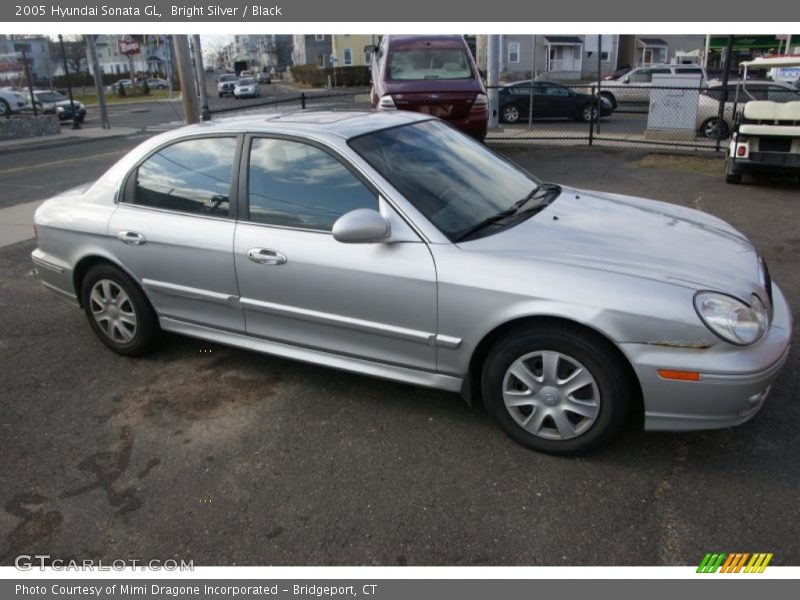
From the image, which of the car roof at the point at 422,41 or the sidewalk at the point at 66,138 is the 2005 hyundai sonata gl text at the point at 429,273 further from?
the sidewalk at the point at 66,138

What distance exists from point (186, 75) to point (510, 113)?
11909 millimetres

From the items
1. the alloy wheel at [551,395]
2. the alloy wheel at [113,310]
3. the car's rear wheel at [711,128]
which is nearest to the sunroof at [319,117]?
the alloy wheel at [113,310]

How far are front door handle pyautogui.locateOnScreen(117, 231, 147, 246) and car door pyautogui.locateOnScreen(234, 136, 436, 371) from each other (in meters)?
0.75

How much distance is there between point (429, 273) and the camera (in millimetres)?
3219

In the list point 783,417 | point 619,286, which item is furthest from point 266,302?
point 783,417

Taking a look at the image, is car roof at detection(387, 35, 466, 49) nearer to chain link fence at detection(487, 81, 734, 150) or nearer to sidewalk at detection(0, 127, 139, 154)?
chain link fence at detection(487, 81, 734, 150)

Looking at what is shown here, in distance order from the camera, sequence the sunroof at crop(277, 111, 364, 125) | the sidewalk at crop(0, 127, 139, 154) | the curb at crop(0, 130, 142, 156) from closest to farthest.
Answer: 1. the sunroof at crop(277, 111, 364, 125)
2. the curb at crop(0, 130, 142, 156)
3. the sidewalk at crop(0, 127, 139, 154)

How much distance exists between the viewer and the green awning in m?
35.1

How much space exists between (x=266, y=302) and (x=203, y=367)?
94cm

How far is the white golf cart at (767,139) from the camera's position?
8.77 metres

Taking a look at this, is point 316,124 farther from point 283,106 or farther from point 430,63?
point 283,106

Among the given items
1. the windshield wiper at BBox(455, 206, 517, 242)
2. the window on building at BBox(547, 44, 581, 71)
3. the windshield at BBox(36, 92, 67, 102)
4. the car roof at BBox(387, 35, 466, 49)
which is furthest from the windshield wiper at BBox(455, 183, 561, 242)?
the window on building at BBox(547, 44, 581, 71)

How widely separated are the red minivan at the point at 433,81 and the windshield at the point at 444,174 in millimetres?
7166

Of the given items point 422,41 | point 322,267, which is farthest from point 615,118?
point 322,267
